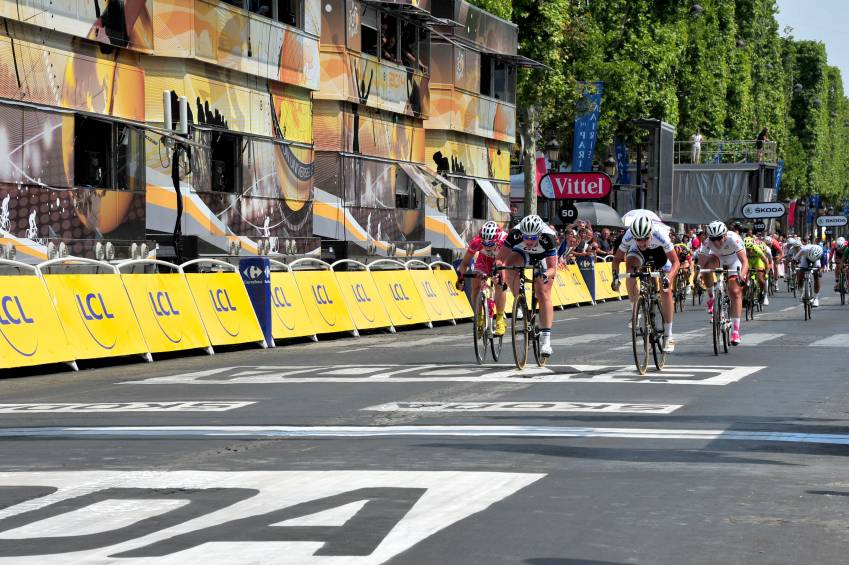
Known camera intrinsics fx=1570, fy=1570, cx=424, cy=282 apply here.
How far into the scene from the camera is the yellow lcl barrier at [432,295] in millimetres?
28312

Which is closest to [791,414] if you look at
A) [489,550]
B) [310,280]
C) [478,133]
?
[489,550]

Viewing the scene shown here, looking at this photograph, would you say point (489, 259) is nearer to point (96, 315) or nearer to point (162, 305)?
point (162, 305)

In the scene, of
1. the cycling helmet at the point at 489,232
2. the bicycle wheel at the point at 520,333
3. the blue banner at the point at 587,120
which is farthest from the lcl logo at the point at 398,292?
the blue banner at the point at 587,120

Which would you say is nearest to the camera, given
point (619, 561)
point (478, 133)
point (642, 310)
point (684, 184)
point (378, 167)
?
point (619, 561)

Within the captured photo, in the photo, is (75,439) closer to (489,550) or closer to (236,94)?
(489,550)

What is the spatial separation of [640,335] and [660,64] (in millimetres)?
49878

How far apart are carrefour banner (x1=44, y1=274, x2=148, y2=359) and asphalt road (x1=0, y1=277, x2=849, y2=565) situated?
84cm

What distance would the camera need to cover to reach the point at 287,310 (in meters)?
22.8

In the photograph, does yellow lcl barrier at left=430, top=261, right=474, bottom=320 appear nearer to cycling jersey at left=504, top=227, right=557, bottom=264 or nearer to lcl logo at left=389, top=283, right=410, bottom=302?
lcl logo at left=389, top=283, right=410, bottom=302

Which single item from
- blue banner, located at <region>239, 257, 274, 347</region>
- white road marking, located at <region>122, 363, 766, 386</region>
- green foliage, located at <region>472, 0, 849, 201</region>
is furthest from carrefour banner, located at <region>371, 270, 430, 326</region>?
green foliage, located at <region>472, 0, 849, 201</region>

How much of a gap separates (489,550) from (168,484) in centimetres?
249

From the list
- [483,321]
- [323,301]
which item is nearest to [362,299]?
[323,301]

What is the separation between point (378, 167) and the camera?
40.6m

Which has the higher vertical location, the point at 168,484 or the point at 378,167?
the point at 378,167
